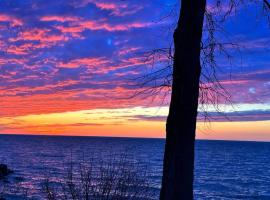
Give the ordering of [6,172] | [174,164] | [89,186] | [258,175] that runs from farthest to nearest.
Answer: [258,175]
[6,172]
[89,186]
[174,164]

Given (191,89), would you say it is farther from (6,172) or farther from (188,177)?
(6,172)

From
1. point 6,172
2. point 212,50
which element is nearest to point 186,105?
point 212,50

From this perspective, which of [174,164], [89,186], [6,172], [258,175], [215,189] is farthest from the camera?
[258,175]

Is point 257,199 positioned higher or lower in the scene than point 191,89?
lower

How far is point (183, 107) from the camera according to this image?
20.5ft

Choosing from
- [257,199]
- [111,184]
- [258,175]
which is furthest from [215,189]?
[111,184]

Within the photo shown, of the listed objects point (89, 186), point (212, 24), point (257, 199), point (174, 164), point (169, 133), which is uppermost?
point (212, 24)

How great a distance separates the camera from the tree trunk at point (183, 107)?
6.18m

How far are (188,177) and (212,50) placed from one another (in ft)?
7.22

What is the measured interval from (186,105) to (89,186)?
3.70m

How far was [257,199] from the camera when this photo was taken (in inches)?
2019

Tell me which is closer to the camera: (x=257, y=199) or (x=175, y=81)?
(x=175, y=81)

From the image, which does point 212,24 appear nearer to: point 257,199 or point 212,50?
point 212,50

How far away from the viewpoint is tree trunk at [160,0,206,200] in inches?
243
